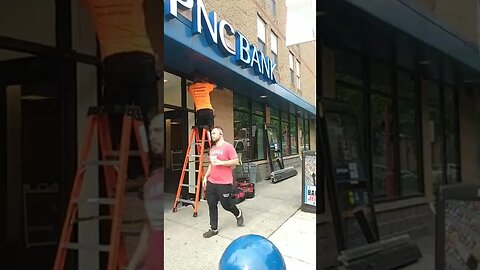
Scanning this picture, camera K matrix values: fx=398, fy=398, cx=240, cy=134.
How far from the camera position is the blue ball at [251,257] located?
4.55 feet

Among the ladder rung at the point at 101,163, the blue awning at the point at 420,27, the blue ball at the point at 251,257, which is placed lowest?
the blue ball at the point at 251,257

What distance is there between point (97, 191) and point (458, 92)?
1138 mm

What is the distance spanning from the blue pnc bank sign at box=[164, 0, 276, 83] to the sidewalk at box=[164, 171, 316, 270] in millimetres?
503

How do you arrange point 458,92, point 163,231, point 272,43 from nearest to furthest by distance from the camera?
point 458,92 → point 163,231 → point 272,43

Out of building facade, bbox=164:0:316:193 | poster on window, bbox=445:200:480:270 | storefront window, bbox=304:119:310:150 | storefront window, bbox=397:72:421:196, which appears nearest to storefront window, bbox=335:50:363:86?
storefront window, bbox=397:72:421:196

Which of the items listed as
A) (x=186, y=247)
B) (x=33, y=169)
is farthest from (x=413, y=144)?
(x=33, y=169)

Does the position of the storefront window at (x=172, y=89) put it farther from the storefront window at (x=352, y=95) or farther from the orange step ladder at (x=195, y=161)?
the storefront window at (x=352, y=95)

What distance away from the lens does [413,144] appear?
1016 millimetres

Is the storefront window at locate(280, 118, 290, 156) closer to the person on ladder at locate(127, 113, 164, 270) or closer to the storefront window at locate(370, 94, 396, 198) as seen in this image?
the person on ladder at locate(127, 113, 164, 270)

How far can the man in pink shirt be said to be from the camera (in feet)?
5.18

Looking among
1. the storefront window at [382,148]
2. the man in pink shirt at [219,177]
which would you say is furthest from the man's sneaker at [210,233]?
the storefront window at [382,148]

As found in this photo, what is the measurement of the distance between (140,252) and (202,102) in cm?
59

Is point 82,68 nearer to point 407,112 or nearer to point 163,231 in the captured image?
point 163,231

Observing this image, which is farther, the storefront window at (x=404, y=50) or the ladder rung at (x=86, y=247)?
the ladder rung at (x=86, y=247)
